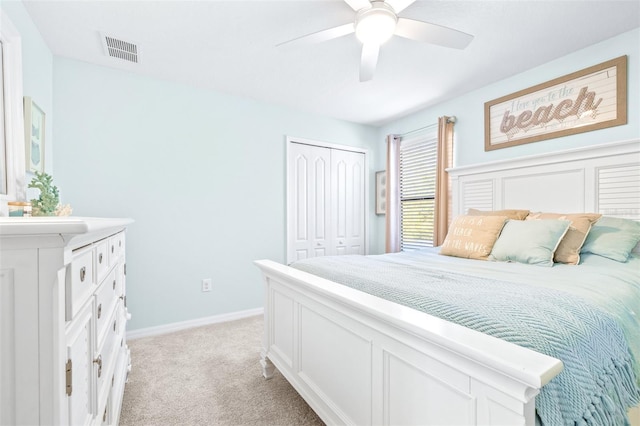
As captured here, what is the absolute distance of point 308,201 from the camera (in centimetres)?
368

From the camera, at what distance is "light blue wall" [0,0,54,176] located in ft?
5.65

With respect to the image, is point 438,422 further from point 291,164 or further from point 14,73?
point 291,164

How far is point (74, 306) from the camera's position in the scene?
760 millimetres

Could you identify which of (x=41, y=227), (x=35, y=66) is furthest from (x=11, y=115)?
(x=41, y=227)

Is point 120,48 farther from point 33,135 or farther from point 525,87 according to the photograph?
point 525,87

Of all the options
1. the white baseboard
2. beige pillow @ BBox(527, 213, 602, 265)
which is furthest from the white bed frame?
the white baseboard

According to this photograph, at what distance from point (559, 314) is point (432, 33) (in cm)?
158

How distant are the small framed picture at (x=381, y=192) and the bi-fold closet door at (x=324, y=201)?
215 mm

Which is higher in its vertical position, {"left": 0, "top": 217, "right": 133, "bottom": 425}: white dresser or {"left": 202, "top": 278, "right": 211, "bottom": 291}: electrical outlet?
{"left": 0, "top": 217, "right": 133, "bottom": 425}: white dresser

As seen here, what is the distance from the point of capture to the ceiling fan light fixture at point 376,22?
5.28ft

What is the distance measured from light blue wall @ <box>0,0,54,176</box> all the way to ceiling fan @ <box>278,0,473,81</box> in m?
1.55

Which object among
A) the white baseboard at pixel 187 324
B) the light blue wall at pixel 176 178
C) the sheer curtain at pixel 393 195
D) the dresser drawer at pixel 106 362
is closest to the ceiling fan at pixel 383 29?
the light blue wall at pixel 176 178

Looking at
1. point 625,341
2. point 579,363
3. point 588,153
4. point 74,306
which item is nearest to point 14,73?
point 74,306

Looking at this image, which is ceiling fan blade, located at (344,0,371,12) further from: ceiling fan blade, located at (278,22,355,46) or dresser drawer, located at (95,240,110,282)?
dresser drawer, located at (95,240,110,282)
